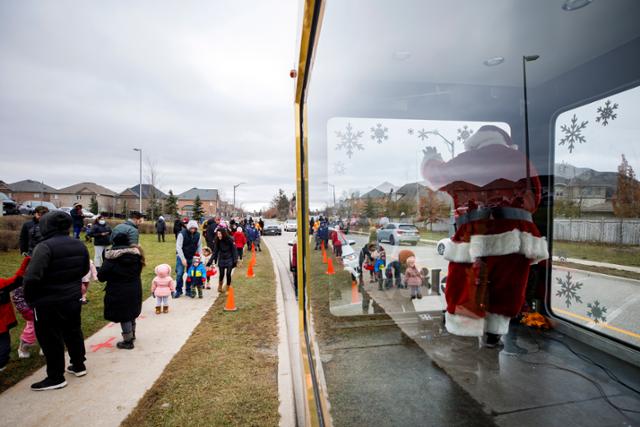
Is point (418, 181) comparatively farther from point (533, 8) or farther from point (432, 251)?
point (533, 8)

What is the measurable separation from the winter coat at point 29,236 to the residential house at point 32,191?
280 ft

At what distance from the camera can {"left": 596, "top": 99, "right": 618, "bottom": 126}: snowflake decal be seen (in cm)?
246

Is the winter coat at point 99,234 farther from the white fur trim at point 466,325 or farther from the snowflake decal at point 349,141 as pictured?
the white fur trim at point 466,325

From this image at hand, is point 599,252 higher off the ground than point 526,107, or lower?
lower

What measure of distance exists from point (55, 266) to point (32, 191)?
96817mm

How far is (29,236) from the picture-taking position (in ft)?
19.8

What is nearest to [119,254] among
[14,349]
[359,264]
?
[14,349]

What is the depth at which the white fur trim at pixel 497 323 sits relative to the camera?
1.99m

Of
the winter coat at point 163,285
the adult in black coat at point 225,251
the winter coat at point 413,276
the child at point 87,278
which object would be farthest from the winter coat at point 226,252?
the winter coat at point 413,276

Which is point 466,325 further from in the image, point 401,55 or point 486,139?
point 401,55

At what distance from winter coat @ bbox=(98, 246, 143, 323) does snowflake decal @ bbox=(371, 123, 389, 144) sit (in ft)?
10.5

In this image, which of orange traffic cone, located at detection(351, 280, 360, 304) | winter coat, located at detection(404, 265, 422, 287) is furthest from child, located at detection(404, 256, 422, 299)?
orange traffic cone, located at detection(351, 280, 360, 304)

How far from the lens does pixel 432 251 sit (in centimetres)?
310

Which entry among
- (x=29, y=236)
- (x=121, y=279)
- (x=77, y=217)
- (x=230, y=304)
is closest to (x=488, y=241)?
(x=121, y=279)
